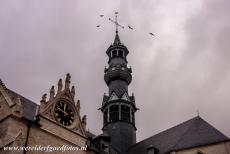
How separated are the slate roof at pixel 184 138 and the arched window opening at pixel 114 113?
13.0 feet

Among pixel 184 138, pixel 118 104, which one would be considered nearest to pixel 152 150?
pixel 184 138

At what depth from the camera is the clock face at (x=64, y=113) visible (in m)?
27.1

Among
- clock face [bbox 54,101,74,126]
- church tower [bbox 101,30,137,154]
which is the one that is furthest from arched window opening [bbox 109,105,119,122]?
clock face [bbox 54,101,74,126]

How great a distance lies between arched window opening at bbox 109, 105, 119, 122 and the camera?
130ft

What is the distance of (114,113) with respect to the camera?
4028cm

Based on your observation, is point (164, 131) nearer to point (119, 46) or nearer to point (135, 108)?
point (135, 108)

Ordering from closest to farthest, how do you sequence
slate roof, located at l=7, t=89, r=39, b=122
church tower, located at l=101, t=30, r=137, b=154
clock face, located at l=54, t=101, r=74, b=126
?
slate roof, located at l=7, t=89, r=39, b=122 < clock face, located at l=54, t=101, r=74, b=126 < church tower, located at l=101, t=30, r=137, b=154

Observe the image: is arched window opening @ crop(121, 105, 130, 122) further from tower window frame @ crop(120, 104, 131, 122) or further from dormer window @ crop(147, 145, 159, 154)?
dormer window @ crop(147, 145, 159, 154)

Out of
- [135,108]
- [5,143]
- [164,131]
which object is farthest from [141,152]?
[5,143]

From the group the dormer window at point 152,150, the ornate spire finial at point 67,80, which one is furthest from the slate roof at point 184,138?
the ornate spire finial at point 67,80

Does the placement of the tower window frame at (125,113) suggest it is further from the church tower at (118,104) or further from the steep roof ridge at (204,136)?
the steep roof ridge at (204,136)

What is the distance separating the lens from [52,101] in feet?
88.4

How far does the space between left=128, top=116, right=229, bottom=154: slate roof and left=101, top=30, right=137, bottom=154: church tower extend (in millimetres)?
1714

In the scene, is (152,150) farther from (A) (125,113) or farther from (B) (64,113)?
(B) (64,113)
